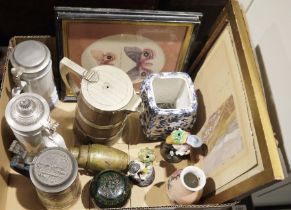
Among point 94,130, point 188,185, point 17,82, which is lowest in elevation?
point 188,185

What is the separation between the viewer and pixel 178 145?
0.94 m

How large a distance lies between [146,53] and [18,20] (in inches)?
11.4

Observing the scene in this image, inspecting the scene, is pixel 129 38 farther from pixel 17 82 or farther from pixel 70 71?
pixel 17 82

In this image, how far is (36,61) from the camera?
854 millimetres

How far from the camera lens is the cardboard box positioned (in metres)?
0.75

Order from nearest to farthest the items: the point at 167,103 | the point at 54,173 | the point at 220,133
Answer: the point at 54,173 → the point at 220,133 → the point at 167,103

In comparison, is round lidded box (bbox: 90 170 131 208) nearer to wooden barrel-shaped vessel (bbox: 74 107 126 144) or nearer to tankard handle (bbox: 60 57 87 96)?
wooden barrel-shaped vessel (bbox: 74 107 126 144)

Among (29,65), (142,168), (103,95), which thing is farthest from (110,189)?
(29,65)

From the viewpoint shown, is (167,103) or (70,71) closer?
(70,71)

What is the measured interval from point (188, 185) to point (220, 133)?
128 mm

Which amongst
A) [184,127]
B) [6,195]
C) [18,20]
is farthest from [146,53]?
[6,195]

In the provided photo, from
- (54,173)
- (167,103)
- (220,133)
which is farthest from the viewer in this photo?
(167,103)

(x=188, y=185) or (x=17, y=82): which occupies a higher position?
(x=17, y=82)

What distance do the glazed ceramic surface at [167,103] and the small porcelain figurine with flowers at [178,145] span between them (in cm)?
3
